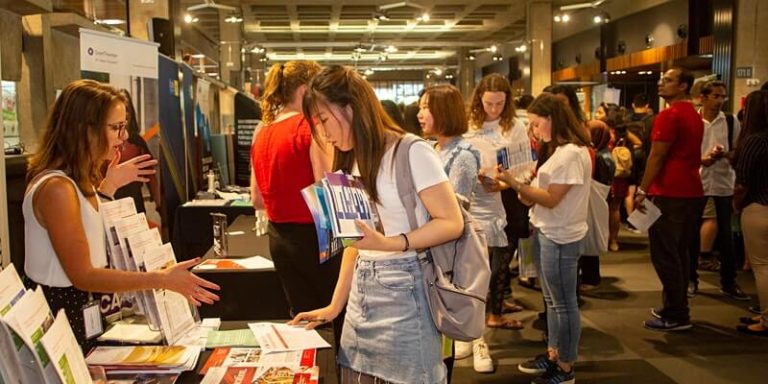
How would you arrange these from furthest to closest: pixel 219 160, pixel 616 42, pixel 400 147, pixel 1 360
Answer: pixel 616 42, pixel 219 160, pixel 400 147, pixel 1 360

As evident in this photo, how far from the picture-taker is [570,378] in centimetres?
319

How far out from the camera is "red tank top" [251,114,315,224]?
2736 millimetres

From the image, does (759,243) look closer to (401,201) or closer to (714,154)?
(714,154)

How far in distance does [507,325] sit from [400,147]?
3.02 m

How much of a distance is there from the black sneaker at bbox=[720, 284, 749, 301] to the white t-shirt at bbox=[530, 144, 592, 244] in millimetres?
2617

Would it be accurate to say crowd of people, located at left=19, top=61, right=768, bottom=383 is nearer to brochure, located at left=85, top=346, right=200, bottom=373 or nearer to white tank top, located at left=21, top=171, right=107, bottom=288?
white tank top, located at left=21, top=171, right=107, bottom=288

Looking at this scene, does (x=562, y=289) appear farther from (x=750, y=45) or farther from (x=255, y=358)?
(x=750, y=45)

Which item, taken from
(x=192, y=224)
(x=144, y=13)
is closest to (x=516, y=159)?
(x=192, y=224)

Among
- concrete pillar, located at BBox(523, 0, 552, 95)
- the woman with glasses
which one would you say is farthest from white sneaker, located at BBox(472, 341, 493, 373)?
concrete pillar, located at BBox(523, 0, 552, 95)

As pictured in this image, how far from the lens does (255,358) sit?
1.65 m

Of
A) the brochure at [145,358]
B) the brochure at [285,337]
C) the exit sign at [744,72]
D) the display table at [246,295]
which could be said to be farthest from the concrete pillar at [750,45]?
the brochure at [145,358]

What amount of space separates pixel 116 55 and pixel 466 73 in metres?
18.0

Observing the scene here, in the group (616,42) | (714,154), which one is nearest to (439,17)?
(616,42)

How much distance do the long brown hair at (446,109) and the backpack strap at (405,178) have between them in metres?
1.48
